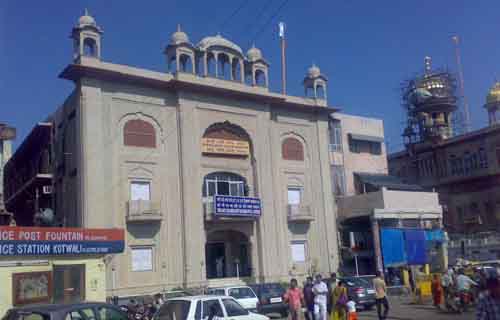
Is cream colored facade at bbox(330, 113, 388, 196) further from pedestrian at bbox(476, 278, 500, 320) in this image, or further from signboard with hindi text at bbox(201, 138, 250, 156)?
pedestrian at bbox(476, 278, 500, 320)

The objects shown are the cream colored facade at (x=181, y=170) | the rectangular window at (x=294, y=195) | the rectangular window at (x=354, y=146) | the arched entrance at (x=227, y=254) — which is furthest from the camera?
the rectangular window at (x=354, y=146)

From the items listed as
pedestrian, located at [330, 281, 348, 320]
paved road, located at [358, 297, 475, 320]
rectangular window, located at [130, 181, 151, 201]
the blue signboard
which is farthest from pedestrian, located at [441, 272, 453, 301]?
rectangular window, located at [130, 181, 151, 201]

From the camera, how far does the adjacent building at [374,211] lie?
125ft

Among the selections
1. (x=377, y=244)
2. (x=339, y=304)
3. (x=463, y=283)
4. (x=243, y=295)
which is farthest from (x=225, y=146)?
(x=339, y=304)

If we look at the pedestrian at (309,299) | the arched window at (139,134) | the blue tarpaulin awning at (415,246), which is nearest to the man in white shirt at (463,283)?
the pedestrian at (309,299)

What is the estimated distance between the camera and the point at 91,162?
95.3ft

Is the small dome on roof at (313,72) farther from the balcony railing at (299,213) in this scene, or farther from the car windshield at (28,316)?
the car windshield at (28,316)

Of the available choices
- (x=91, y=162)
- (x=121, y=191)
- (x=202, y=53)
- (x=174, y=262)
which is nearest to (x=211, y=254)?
(x=174, y=262)

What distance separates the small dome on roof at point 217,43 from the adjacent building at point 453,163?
2619 centimetres

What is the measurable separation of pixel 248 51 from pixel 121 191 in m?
13.4

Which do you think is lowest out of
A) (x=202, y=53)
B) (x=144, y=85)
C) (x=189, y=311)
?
(x=189, y=311)

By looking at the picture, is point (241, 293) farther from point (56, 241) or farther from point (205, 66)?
point (205, 66)

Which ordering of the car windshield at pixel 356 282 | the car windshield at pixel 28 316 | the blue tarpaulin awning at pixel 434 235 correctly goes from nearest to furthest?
the car windshield at pixel 28 316 < the car windshield at pixel 356 282 < the blue tarpaulin awning at pixel 434 235

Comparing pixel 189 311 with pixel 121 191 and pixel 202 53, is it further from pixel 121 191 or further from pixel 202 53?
pixel 202 53
